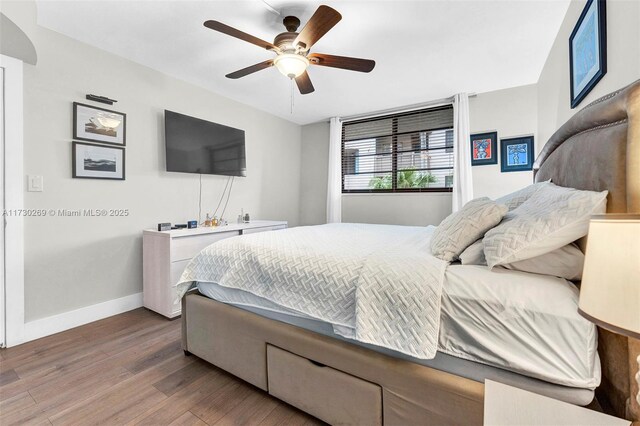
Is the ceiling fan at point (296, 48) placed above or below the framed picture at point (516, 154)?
above

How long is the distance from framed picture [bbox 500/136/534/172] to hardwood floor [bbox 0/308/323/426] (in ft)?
11.5

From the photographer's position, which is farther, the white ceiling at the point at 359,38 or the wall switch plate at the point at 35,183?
the wall switch plate at the point at 35,183

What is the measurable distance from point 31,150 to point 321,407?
286cm

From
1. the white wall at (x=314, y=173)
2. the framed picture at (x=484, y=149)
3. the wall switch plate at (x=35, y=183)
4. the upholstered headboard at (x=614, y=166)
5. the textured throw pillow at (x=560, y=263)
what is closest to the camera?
the upholstered headboard at (x=614, y=166)

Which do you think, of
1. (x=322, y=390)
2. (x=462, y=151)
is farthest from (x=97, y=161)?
(x=462, y=151)

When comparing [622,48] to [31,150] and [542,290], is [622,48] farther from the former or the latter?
[31,150]

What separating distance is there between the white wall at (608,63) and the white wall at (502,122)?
11.2 inches

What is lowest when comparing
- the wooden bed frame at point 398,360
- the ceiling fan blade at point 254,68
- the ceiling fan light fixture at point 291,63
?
→ the wooden bed frame at point 398,360

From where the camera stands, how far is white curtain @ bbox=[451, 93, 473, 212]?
11.6 ft

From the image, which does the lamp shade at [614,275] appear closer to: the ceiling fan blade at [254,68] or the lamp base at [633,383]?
the lamp base at [633,383]

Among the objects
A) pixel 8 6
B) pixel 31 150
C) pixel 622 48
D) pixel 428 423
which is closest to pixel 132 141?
pixel 31 150

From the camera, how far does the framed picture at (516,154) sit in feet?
10.9

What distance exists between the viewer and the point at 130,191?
2.80 m

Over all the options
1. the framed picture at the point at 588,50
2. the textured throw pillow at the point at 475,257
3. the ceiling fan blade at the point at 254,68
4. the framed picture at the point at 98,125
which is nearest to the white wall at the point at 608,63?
the framed picture at the point at 588,50
